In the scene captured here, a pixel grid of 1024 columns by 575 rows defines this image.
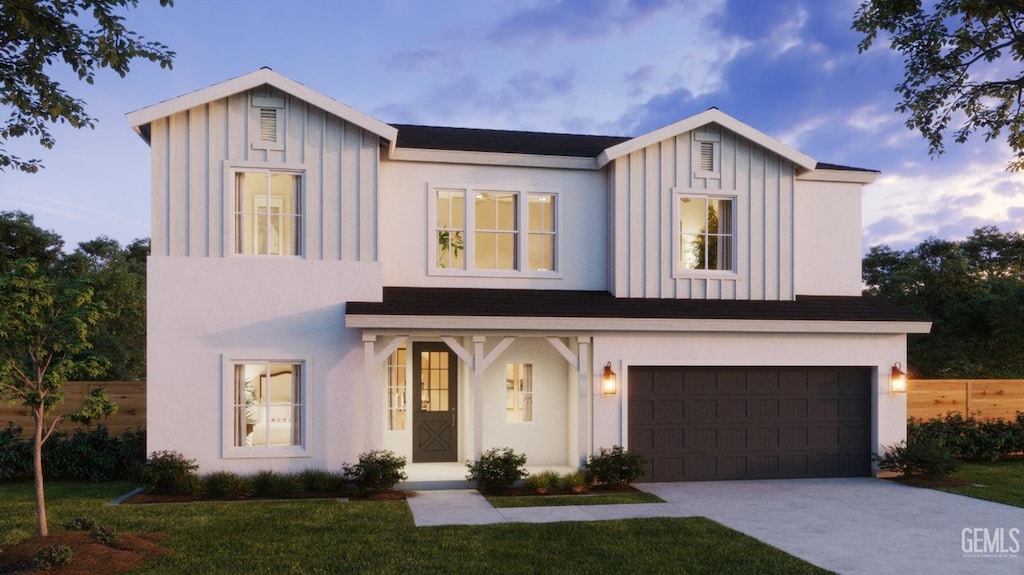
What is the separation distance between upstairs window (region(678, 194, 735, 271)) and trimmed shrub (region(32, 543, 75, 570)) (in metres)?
9.83

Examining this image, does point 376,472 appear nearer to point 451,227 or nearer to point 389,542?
point 389,542

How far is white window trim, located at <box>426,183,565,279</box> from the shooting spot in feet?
39.7

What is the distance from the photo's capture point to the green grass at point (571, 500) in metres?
9.88

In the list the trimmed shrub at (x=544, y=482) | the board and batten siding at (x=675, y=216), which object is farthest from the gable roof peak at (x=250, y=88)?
the trimmed shrub at (x=544, y=482)

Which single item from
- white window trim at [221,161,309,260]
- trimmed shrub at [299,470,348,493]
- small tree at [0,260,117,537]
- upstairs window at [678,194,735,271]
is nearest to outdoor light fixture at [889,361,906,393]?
upstairs window at [678,194,735,271]

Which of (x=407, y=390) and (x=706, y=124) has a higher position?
(x=706, y=124)

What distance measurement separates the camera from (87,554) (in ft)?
22.1

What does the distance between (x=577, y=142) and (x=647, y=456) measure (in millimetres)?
6422

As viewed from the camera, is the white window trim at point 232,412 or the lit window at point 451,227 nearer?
the white window trim at point 232,412

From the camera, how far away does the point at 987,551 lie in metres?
7.41

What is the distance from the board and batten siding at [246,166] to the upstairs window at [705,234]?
18.0 ft

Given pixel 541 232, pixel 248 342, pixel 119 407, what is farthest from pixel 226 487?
pixel 541 232

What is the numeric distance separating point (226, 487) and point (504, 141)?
7.77 m

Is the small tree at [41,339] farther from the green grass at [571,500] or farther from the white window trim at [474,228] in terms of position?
the white window trim at [474,228]
